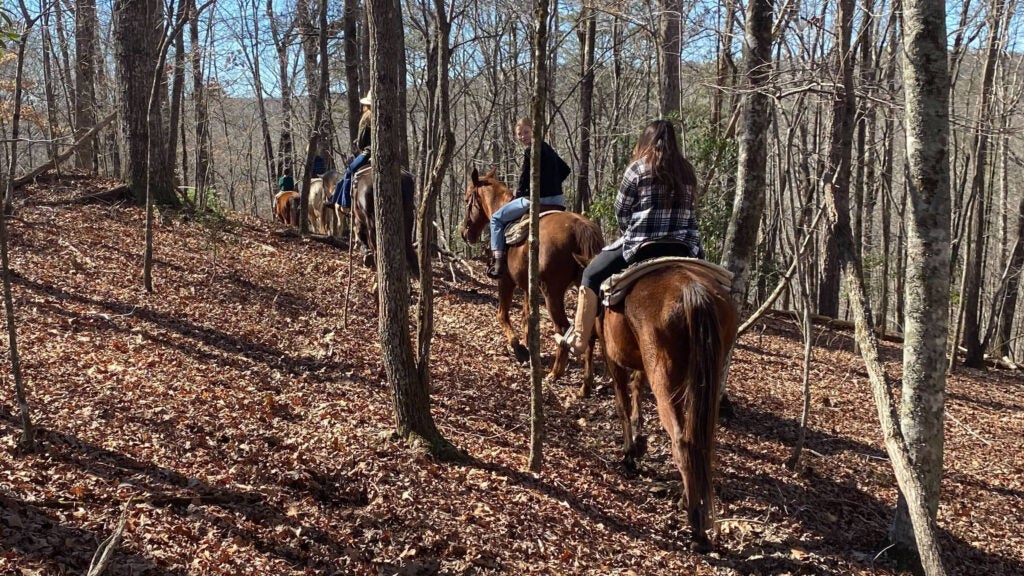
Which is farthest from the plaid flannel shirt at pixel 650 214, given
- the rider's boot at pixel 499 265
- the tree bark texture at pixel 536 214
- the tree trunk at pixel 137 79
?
the tree trunk at pixel 137 79

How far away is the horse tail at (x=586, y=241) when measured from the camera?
7.60 meters

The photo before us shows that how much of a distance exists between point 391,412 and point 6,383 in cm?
318

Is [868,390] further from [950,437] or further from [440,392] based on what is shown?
[440,392]

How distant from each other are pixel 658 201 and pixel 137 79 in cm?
987

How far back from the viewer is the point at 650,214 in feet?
18.8

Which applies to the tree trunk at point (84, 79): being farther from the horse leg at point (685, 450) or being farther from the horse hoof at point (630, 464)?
the horse leg at point (685, 450)

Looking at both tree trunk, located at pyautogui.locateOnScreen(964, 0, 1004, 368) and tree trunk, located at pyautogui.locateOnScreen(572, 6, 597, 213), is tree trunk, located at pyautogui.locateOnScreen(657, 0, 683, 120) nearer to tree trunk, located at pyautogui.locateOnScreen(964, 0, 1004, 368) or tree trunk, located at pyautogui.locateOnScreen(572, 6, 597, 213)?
tree trunk, located at pyautogui.locateOnScreen(572, 6, 597, 213)

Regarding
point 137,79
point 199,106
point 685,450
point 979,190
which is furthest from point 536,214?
point 199,106

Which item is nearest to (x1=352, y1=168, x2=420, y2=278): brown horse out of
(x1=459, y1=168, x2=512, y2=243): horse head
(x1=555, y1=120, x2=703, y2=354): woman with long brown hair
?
(x1=459, y1=168, x2=512, y2=243): horse head

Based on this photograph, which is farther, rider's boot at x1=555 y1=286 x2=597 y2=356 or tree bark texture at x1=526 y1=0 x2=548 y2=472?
rider's boot at x1=555 y1=286 x2=597 y2=356

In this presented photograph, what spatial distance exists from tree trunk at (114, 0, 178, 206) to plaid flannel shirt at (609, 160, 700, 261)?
8.59 m

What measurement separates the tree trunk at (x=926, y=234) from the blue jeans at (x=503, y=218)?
15.9 ft

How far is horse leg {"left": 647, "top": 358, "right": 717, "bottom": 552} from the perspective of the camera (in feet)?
15.6

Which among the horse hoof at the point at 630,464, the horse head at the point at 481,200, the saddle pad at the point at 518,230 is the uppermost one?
the horse head at the point at 481,200
